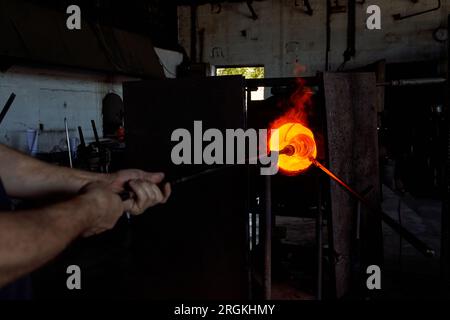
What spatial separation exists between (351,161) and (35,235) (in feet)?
7.88

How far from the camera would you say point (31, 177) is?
1.74 m

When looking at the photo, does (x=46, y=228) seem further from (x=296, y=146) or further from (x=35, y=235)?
(x=296, y=146)

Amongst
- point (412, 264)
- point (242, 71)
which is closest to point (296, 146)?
point (412, 264)

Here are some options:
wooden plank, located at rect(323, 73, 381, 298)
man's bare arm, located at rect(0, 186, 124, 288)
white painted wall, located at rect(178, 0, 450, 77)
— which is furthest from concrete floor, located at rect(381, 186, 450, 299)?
white painted wall, located at rect(178, 0, 450, 77)

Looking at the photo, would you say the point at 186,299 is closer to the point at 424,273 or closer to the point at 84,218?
the point at 84,218

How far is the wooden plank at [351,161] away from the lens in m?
2.81

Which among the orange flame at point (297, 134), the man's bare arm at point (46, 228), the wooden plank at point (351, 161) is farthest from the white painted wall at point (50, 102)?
the man's bare arm at point (46, 228)

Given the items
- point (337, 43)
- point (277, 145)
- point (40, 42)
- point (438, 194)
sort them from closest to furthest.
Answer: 1. point (277, 145)
2. point (40, 42)
3. point (438, 194)
4. point (337, 43)

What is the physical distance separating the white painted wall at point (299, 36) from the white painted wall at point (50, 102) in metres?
3.24

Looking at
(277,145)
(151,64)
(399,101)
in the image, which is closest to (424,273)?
(277,145)

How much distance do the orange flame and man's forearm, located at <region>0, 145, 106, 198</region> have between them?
5.05ft

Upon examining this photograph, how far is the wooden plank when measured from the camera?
281 centimetres

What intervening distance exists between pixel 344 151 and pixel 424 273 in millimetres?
1915

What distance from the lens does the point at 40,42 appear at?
247 inches
